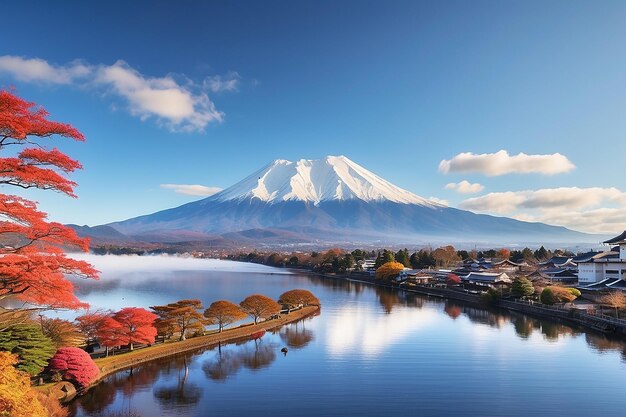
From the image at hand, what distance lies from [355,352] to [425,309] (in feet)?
45.5

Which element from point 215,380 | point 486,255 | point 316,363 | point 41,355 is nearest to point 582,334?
point 316,363

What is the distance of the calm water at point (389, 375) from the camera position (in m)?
10.8

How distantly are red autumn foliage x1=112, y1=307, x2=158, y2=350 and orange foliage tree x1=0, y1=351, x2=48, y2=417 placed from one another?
9135 mm

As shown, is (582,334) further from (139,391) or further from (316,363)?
(139,391)

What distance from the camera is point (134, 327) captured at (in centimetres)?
1589

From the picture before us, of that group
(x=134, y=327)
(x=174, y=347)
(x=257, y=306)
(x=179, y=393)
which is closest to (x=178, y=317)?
(x=174, y=347)

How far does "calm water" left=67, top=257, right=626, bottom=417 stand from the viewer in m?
10.8

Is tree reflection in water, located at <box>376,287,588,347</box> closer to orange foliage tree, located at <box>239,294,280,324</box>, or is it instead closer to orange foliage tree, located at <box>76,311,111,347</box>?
orange foliage tree, located at <box>239,294,280,324</box>

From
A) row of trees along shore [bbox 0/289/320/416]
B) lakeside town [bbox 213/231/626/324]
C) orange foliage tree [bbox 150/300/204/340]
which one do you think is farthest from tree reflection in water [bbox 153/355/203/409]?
lakeside town [bbox 213/231/626/324]

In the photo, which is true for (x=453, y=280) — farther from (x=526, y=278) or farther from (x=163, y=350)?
(x=163, y=350)

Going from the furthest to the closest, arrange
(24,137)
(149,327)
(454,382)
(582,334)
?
1. (582,334)
2. (149,327)
3. (454,382)
4. (24,137)

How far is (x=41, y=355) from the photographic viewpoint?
37.2ft

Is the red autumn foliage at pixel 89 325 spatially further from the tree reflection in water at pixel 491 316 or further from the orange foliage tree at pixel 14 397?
the tree reflection in water at pixel 491 316

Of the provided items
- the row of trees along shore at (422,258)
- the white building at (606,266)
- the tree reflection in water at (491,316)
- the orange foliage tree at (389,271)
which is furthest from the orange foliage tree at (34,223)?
the row of trees along shore at (422,258)
